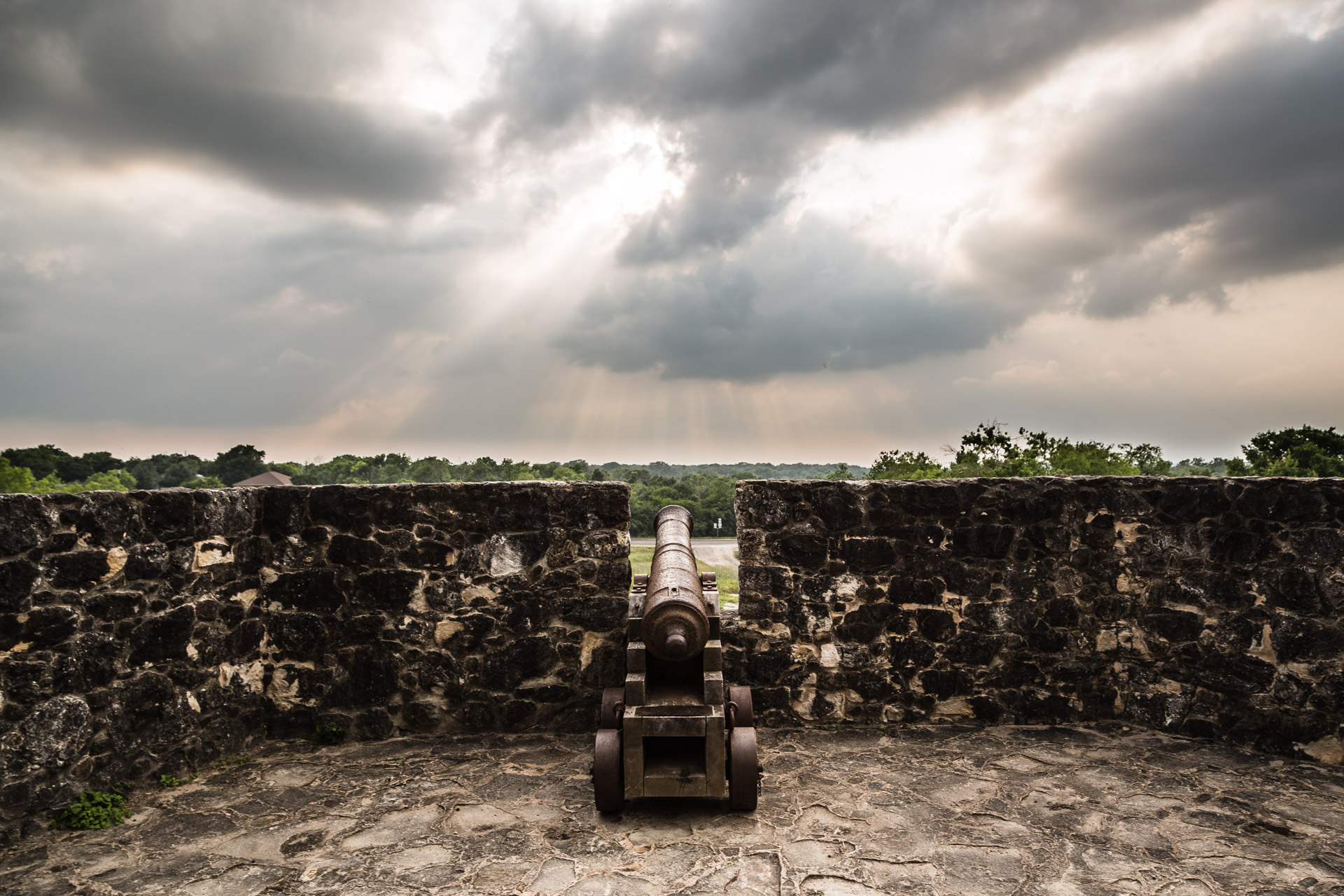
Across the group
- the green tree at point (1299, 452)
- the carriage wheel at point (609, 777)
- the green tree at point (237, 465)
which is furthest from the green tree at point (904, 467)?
the green tree at point (237, 465)

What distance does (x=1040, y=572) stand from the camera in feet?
18.1

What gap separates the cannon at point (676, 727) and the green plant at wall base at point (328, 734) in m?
2.28

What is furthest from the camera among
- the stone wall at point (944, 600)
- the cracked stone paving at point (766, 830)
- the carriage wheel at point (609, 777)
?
the stone wall at point (944, 600)

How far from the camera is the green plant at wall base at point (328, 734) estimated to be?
531 cm

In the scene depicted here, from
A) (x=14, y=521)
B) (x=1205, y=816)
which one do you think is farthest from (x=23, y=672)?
(x=1205, y=816)

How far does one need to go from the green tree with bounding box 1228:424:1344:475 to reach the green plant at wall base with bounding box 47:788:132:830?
30.4 metres

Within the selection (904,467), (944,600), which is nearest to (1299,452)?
(904,467)

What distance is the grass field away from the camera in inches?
234

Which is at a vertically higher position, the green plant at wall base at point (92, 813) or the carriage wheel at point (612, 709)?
the carriage wheel at point (612, 709)

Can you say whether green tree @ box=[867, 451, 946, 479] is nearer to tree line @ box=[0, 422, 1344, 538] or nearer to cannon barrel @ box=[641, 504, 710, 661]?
tree line @ box=[0, 422, 1344, 538]

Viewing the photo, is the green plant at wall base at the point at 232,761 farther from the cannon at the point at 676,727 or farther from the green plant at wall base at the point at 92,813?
the cannon at the point at 676,727

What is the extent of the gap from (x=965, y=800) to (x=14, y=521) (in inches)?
210

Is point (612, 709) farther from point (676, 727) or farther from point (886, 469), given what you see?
point (886, 469)

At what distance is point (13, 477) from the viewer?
38500 mm
